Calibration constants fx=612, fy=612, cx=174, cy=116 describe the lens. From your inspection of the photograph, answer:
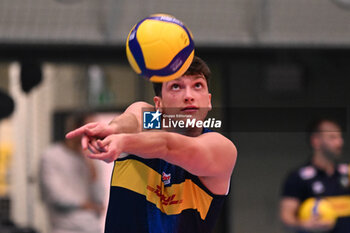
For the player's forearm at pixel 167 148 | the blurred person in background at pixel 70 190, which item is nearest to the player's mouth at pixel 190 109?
the player's forearm at pixel 167 148

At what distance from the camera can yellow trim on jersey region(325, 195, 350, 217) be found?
17.0ft

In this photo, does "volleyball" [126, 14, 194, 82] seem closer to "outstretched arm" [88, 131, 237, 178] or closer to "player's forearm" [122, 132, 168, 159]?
"outstretched arm" [88, 131, 237, 178]

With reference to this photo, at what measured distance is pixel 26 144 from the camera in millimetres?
7766

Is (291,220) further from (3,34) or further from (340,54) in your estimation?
(3,34)

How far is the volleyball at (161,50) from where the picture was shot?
2701mm

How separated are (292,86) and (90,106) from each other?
2695mm

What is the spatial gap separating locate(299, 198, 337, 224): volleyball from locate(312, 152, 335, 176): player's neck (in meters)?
0.26

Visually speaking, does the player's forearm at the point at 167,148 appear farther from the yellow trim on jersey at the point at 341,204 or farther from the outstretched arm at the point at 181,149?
the yellow trim on jersey at the point at 341,204

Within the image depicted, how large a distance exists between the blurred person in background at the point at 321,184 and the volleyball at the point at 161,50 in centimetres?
271

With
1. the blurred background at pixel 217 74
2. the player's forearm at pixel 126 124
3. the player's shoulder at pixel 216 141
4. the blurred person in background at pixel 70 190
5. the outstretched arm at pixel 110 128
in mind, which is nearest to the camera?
the outstretched arm at pixel 110 128

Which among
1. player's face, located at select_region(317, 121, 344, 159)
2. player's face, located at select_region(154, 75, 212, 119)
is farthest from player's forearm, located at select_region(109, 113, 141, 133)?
player's face, located at select_region(317, 121, 344, 159)

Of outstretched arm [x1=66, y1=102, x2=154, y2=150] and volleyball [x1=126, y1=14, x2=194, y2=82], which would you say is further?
volleyball [x1=126, y1=14, x2=194, y2=82]

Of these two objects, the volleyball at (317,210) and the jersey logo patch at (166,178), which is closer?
the jersey logo patch at (166,178)

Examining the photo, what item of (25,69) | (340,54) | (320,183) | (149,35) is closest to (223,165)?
(149,35)
